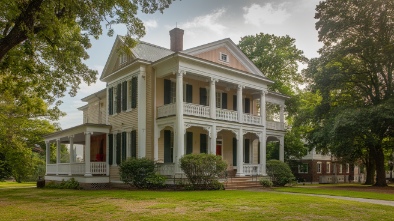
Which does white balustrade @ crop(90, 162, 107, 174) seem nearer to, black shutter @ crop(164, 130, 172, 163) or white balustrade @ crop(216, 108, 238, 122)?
black shutter @ crop(164, 130, 172, 163)

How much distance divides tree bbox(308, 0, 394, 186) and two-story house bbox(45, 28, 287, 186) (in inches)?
201

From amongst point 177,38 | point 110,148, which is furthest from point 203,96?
point 110,148

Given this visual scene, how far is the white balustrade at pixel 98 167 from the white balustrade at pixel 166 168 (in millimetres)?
4482

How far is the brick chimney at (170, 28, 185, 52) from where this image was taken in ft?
82.3

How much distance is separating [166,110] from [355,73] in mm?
15199

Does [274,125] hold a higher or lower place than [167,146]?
higher

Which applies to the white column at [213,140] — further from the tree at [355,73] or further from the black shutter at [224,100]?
the tree at [355,73]

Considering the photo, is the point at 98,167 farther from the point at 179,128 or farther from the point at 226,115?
the point at 226,115

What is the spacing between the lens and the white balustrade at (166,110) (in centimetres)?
2095

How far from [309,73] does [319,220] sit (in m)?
21.4

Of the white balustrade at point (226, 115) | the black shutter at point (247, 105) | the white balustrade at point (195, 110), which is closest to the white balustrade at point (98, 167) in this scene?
the white balustrade at point (195, 110)

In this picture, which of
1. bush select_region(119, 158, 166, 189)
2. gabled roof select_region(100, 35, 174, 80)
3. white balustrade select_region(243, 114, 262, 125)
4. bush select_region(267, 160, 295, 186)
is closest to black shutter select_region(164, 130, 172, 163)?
bush select_region(119, 158, 166, 189)

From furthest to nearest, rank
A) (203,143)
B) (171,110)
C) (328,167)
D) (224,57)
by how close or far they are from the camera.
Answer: (328,167) < (203,143) < (224,57) < (171,110)

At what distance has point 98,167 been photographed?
2317 cm
